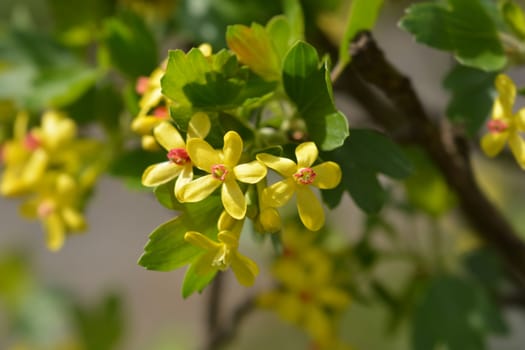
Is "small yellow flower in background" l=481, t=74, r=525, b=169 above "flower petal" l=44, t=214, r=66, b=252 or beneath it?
above

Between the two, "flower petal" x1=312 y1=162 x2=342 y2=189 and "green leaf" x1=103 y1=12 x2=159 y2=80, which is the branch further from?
"flower petal" x1=312 y1=162 x2=342 y2=189

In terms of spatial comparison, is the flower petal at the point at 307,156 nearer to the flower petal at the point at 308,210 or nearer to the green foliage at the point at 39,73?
the flower petal at the point at 308,210

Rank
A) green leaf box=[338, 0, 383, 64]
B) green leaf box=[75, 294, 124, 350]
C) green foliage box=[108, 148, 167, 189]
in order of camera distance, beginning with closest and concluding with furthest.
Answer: green leaf box=[338, 0, 383, 64]
green foliage box=[108, 148, 167, 189]
green leaf box=[75, 294, 124, 350]

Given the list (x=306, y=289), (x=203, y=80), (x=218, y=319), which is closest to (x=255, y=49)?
(x=203, y=80)

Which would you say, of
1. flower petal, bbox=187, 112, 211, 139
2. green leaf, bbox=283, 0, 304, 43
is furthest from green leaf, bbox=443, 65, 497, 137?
flower petal, bbox=187, 112, 211, 139

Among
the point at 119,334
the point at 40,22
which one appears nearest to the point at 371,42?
the point at 119,334

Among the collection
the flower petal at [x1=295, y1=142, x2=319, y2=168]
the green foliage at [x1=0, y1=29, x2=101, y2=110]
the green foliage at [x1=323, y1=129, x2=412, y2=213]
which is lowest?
the green foliage at [x1=0, y1=29, x2=101, y2=110]

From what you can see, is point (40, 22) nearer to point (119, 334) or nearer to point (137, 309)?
point (119, 334)

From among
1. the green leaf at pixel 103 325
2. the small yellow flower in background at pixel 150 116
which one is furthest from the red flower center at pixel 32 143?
the green leaf at pixel 103 325
